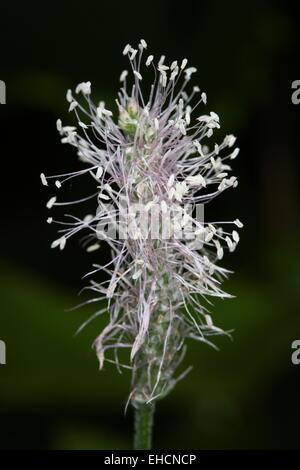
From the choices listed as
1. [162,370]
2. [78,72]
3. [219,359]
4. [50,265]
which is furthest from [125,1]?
[162,370]

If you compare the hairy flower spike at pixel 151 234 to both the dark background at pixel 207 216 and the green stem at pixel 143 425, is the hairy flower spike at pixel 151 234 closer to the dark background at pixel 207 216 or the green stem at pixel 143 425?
the green stem at pixel 143 425

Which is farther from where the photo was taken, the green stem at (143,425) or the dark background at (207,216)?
the dark background at (207,216)

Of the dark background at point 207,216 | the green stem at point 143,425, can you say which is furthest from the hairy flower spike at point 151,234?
the dark background at point 207,216

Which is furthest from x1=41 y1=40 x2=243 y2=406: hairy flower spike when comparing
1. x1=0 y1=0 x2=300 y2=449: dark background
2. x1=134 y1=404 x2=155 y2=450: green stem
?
x1=0 y1=0 x2=300 y2=449: dark background

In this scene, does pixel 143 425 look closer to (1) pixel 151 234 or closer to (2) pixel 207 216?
(1) pixel 151 234

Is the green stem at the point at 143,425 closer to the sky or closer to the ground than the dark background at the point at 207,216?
closer to the ground

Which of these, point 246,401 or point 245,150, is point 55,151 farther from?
point 246,401
